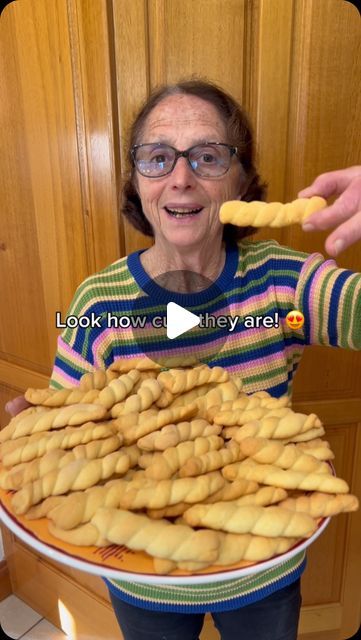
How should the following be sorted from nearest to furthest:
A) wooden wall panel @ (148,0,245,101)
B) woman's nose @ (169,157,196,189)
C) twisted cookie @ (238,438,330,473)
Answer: twisted cookie @ (238,438,330,473) < woman's nose @ (169,157,196,189) < wooden wall panel @ (148,0,245,101)

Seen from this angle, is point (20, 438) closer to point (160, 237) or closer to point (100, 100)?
point (160, 237)

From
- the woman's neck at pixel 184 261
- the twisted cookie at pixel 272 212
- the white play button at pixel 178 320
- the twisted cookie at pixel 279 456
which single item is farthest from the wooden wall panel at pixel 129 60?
the twisted cookie at pixel 279 456

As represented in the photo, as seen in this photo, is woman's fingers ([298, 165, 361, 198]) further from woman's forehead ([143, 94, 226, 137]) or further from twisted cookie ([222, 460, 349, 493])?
twisted cookie ([222, 460, 349, 493])

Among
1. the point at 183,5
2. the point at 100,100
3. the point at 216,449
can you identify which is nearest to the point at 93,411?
the point at 216,449

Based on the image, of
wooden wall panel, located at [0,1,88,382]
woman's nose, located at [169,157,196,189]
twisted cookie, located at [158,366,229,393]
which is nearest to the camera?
twisted cookie, located at [158,366,229,393]

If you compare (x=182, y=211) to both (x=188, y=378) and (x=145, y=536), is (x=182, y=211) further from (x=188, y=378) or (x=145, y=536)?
(x=145, y=536)

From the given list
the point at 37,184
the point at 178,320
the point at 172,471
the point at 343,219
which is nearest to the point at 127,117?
the point at 37,184

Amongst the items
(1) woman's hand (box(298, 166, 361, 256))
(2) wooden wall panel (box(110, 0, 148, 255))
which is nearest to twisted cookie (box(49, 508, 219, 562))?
(1) woman's hand (box(298, 166, 361, 256))

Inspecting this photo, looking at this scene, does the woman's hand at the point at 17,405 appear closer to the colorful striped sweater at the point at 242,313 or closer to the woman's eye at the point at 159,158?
the colorful striped sweater at the point at 242,313
